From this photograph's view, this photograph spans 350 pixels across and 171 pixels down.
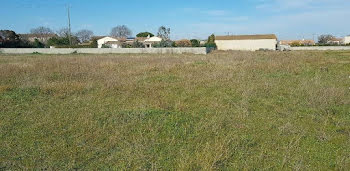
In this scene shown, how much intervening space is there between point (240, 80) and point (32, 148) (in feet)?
25.3

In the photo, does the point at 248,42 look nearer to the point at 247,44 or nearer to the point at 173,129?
the point at 247,44

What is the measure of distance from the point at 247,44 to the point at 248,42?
1.58 ft

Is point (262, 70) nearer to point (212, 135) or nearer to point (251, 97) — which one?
point (251, 97)

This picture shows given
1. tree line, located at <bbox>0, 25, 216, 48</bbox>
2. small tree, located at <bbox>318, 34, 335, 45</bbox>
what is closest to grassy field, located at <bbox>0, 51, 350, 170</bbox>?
tree line, located at <bbox>0, 25, 216, 48</bbox>

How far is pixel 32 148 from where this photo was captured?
11.4 feet

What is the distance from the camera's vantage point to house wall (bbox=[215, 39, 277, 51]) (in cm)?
5022

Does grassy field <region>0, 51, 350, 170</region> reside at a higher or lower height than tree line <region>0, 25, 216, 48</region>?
lower

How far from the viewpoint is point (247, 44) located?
5172 centimetres

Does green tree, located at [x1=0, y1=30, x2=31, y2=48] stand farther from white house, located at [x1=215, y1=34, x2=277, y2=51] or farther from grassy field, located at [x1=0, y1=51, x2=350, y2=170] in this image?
white house, located at [x1=215, y1=34, x2=277, y2=51]

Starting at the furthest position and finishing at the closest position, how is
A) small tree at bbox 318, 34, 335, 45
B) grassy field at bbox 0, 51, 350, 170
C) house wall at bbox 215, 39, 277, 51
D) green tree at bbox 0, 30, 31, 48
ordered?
1. small tree at bbox 318, 34, 335, 45
2. house wall at bbox 215, 39, 277, 51
3. green tree at bbox 0, 30, 31, 48
4. grassy field at bbox 0, 51, 350, 170

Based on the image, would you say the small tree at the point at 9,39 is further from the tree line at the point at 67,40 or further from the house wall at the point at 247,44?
the house wall at the point at 247,44

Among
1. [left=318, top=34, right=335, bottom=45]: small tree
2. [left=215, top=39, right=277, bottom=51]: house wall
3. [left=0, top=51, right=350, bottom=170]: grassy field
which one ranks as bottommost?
[left=0, top=51, right=350, bottom=170]: grassy field

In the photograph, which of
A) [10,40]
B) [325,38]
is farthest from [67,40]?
[325,38]

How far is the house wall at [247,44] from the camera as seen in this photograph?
5022cm
